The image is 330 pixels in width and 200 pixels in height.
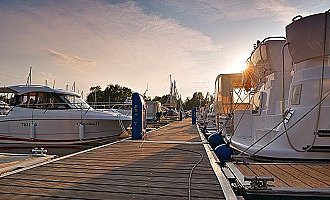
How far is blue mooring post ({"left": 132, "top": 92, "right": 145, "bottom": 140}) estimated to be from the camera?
36.9 ft

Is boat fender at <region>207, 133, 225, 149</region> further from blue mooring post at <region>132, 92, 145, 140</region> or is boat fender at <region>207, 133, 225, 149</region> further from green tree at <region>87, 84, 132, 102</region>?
green tree at <region>87, 84, 132, 102</region>

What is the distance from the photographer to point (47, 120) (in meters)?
14.0

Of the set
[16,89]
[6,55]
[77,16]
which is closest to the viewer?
[77,16]

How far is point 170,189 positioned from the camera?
3768 millimetres

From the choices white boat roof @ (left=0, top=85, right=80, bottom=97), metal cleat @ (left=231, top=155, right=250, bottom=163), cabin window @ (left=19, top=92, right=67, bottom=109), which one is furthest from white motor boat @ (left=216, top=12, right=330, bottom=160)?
white boat roof @ (left=0, top=85, right=80, bottom=97)

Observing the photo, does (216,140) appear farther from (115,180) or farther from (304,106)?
(115,180)

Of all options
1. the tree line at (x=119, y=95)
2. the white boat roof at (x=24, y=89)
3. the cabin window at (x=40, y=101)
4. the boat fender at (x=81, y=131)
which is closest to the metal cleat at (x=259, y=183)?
the boat fender at (x=81, y=131)

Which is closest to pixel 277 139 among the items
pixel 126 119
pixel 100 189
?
pixel 100 189

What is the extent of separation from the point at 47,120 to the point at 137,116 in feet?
16.2

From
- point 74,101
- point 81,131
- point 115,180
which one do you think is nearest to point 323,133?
point 115,180

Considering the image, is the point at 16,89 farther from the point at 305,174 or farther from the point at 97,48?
the point at 305,174

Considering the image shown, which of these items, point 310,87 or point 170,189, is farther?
point 310,87

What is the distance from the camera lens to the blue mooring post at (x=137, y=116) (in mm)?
11234

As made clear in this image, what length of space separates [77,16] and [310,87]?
10432 mm
